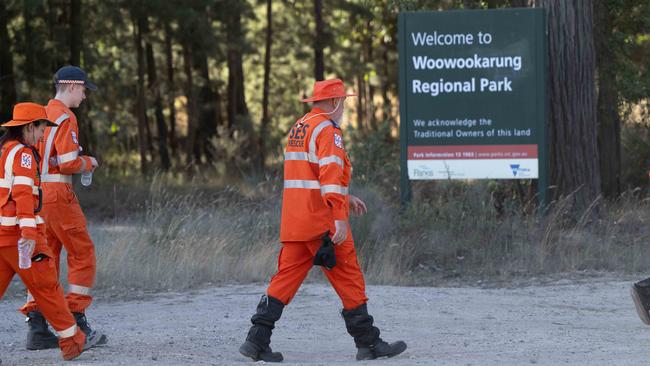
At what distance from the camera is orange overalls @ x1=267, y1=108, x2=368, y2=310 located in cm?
771

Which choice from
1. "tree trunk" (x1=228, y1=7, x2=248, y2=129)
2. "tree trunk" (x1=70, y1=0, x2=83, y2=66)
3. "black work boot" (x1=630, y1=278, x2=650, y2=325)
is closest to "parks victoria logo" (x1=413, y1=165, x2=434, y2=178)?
"black work boot" (x1=630, y1=278, x2=650, y2=325)

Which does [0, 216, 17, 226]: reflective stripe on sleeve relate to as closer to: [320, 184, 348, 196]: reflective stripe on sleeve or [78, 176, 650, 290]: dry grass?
[320, 184, 348, 196]: reflective stripe on sleeve

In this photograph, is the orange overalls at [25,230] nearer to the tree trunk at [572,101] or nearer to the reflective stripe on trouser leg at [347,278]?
the reflective stripe on trouser leg at [347,278]

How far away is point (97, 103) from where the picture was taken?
33688 millimetres

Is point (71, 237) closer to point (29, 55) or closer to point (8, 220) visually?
point (8, 220)

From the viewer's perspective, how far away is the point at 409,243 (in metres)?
14.1

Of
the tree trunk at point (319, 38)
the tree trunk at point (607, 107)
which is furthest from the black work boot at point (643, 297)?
the tree trunk at point (319, 38)

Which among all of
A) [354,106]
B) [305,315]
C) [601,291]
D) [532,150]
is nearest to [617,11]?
[532,150]

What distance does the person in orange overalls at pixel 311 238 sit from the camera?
7.72m

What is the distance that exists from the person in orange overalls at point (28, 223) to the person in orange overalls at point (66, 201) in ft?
1.39

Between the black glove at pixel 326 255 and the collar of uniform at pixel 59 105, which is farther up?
the collar of uniform at pixel 59 105

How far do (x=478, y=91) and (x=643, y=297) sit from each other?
19.9 feet

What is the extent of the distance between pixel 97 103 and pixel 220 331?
25376 mm

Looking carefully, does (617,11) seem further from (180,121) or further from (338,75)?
(180,121)
